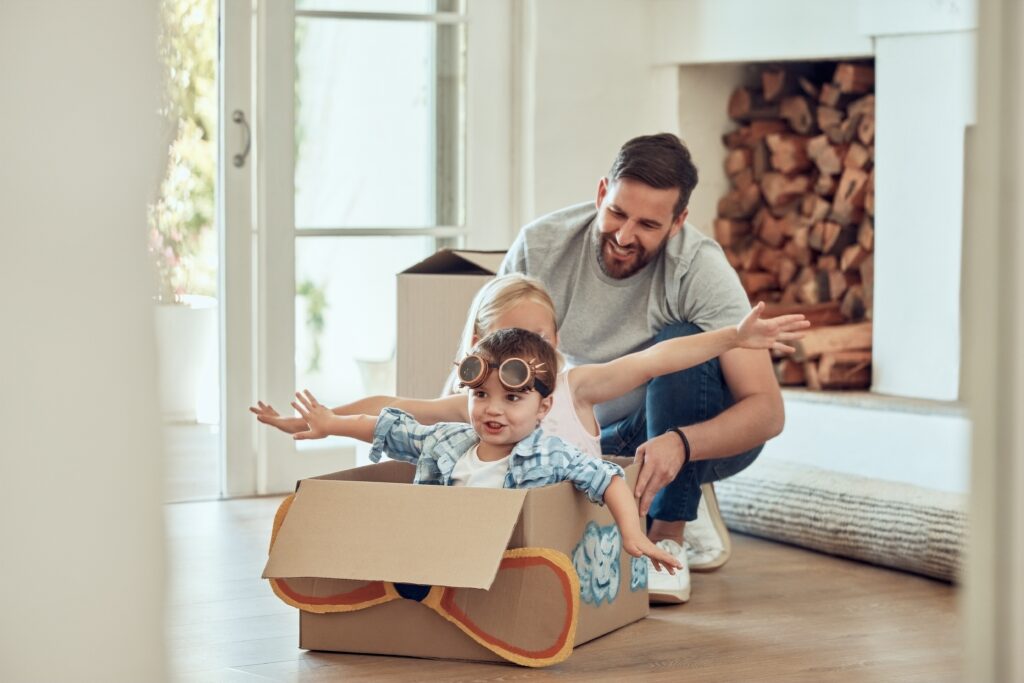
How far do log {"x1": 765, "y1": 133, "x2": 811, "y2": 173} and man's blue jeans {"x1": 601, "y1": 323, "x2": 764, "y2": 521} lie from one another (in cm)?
139

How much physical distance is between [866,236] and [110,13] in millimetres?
3058

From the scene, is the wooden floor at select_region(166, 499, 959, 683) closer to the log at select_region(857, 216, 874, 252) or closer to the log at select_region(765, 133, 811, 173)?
the log at select_region(857, 216, 874, 252)

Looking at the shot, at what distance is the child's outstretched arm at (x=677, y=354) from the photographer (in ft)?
6.68

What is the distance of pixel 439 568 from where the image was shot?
6.21ft

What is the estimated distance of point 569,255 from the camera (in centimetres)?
263

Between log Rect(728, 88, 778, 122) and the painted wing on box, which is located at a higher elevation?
log Rect(728, 88, 778, 122)

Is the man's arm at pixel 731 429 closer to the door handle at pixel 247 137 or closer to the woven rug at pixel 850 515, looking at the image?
the woven rug at pixel 850 515

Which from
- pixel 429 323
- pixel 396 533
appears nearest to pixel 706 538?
pixel 429 323

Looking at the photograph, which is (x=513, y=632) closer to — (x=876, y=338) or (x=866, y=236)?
(x=876, y=338)

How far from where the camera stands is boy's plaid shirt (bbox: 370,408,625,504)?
2.03 m

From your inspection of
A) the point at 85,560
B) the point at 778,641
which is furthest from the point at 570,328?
the point at 85,560

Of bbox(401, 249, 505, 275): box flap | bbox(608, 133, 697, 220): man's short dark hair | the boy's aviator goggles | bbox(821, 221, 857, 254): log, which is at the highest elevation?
bbox(608, 133, 697, 220): man's short dark hair

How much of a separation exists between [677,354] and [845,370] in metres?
1.38

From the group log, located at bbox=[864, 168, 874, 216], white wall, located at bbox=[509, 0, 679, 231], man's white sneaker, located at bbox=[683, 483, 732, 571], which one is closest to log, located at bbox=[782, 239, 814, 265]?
log, located at bbox=[864, 168, 874, 216]
